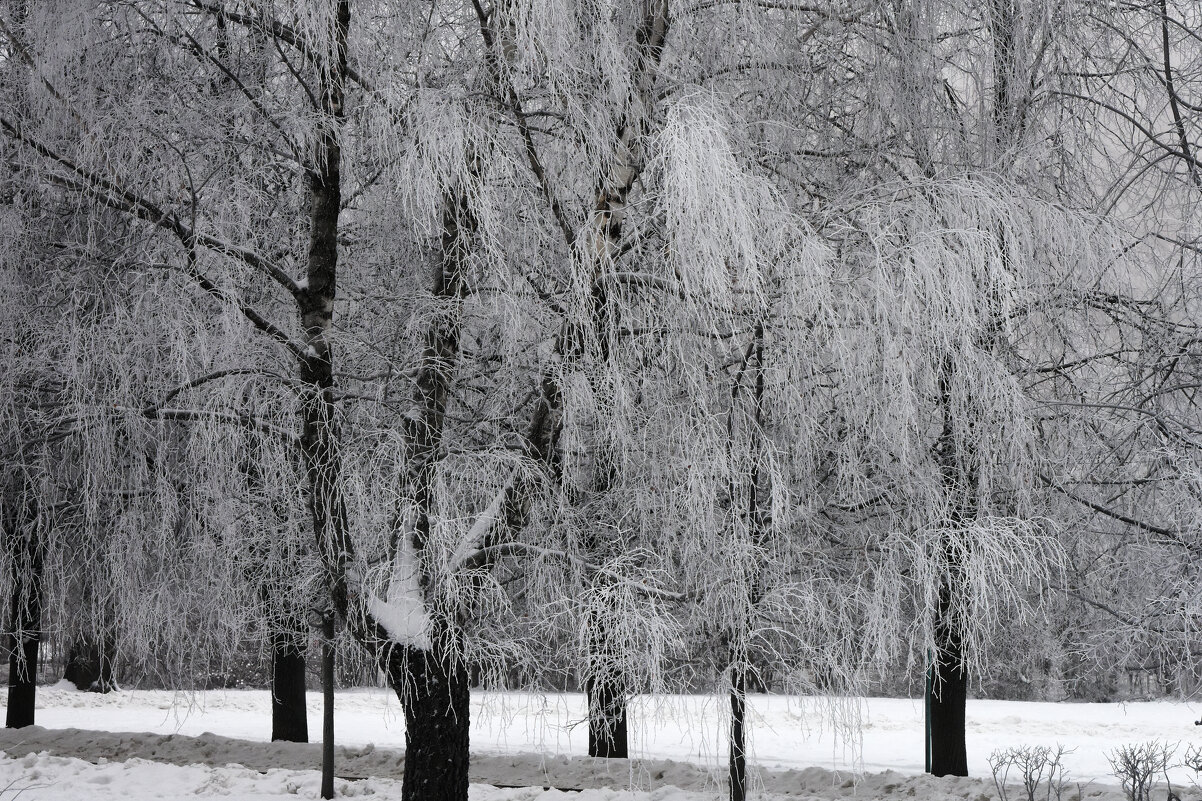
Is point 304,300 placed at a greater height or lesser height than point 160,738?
greater

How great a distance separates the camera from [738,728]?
6398 mm

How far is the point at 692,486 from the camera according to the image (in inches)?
237

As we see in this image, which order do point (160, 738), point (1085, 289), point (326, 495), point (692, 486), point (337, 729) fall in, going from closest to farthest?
point (692, 486), point (326, 495), point (1085, 289), point (160, 738), point (337, 729)

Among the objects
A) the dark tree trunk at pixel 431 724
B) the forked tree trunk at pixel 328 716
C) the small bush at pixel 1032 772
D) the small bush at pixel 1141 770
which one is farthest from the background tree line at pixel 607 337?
the small bush at pixel 1141 770

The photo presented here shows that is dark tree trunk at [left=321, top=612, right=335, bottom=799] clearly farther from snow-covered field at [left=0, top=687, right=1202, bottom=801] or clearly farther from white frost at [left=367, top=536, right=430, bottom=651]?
white frost at [left=367, top=536, right=430, bottom=651]

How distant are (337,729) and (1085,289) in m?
11.2

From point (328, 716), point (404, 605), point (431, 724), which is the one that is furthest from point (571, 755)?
point (404, 605)

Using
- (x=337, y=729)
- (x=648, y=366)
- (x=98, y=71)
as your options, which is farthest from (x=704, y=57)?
(x=337, y=729)

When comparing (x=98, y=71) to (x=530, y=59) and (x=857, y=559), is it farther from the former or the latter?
(x=857, y=559)

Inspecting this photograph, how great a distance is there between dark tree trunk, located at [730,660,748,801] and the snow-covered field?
0.37ft

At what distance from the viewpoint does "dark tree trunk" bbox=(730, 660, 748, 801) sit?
20.6 feet

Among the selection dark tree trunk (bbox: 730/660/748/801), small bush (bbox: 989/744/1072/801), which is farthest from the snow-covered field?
small bush (bbox: 989/744/1072/801)

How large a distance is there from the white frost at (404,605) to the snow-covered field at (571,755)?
52 cm

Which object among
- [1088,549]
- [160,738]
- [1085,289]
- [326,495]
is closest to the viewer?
[326,495]
